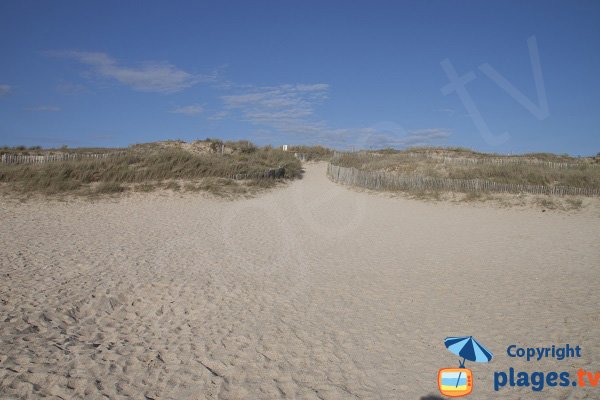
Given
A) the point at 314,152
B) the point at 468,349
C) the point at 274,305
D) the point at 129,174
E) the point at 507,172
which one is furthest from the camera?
the point at 314,152

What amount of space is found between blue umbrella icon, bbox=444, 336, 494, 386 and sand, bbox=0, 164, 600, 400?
0.14 metres

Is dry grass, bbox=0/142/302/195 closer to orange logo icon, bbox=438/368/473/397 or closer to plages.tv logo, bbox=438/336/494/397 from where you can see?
plages.tv logo, bbox=438/336/494/397

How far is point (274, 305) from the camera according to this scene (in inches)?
240

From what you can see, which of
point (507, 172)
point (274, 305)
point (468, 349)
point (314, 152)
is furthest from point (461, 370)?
point (314, 152)

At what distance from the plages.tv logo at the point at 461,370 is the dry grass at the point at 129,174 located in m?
13.8

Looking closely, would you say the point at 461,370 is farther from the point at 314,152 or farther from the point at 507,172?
the point at 314,152

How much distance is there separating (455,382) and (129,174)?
16.2m

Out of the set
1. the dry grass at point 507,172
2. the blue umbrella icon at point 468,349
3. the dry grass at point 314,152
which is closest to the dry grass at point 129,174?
the dry grass at point 507,172

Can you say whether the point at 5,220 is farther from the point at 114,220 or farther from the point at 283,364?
the point at 283,364

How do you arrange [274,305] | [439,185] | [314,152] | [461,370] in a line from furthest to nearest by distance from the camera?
[314,152], [439,185], [274,305], [461,370]

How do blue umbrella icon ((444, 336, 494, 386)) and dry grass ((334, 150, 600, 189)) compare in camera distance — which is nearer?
blue umbrella icon ((444, 336, 494, 386))

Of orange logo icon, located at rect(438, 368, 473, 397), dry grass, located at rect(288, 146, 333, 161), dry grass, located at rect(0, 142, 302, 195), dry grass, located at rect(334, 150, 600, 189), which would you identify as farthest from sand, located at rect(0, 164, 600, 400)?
dry grass, located at rect(288, 146, 333, 161)

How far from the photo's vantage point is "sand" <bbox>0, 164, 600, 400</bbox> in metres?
3.98

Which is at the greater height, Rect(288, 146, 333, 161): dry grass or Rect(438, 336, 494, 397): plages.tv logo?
Rect(288, 146, 333, 161): dry grass
